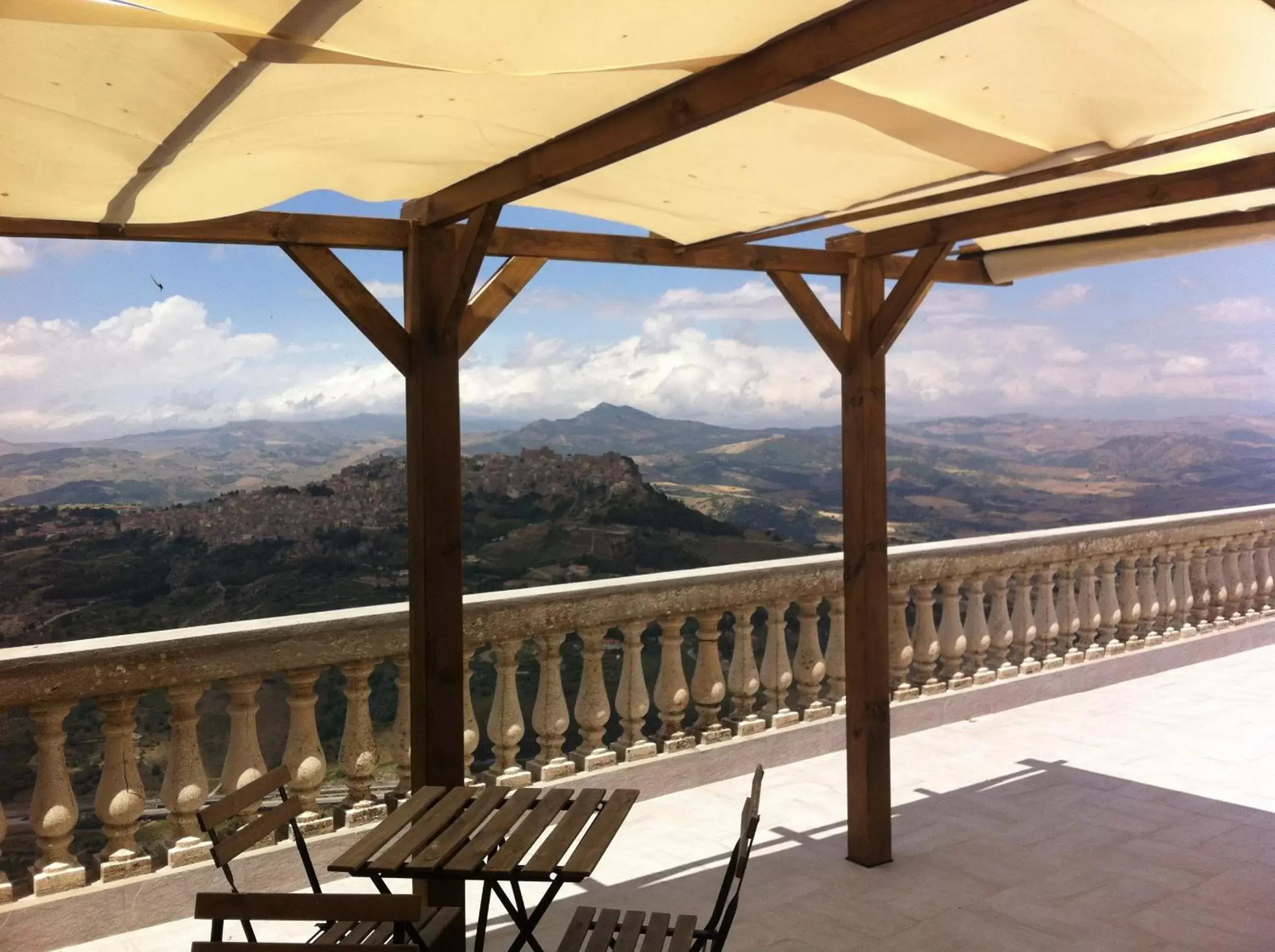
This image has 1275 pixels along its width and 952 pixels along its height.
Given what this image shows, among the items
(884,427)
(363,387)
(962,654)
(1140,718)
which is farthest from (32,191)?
(363,387)

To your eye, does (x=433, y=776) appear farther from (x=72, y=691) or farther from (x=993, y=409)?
(x=993, y=409)

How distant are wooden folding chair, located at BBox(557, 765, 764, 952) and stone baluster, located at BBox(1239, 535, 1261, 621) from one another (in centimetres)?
675

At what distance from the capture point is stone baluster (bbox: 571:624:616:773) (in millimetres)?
4711

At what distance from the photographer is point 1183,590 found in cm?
748

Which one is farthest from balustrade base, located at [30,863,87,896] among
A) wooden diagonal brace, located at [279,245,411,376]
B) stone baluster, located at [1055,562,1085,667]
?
stone baluster, located at [1055,562,1085,667]

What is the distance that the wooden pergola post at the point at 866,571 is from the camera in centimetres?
419

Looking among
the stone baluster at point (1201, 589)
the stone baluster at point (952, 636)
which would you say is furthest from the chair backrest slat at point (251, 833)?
the stone baluster at point (1201, 589)

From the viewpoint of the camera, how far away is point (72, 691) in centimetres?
346

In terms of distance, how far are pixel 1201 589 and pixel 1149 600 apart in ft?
2.51

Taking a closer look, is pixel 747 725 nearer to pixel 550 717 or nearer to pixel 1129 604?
pixel 550 717

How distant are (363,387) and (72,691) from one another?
33.0 feet

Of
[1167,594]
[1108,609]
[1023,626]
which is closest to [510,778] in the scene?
[1023,626]

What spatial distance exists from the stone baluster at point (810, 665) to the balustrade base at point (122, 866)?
10.3 ft

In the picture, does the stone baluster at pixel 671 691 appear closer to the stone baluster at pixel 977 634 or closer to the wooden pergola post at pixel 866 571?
the wooden pergola post at pixel 866 571
